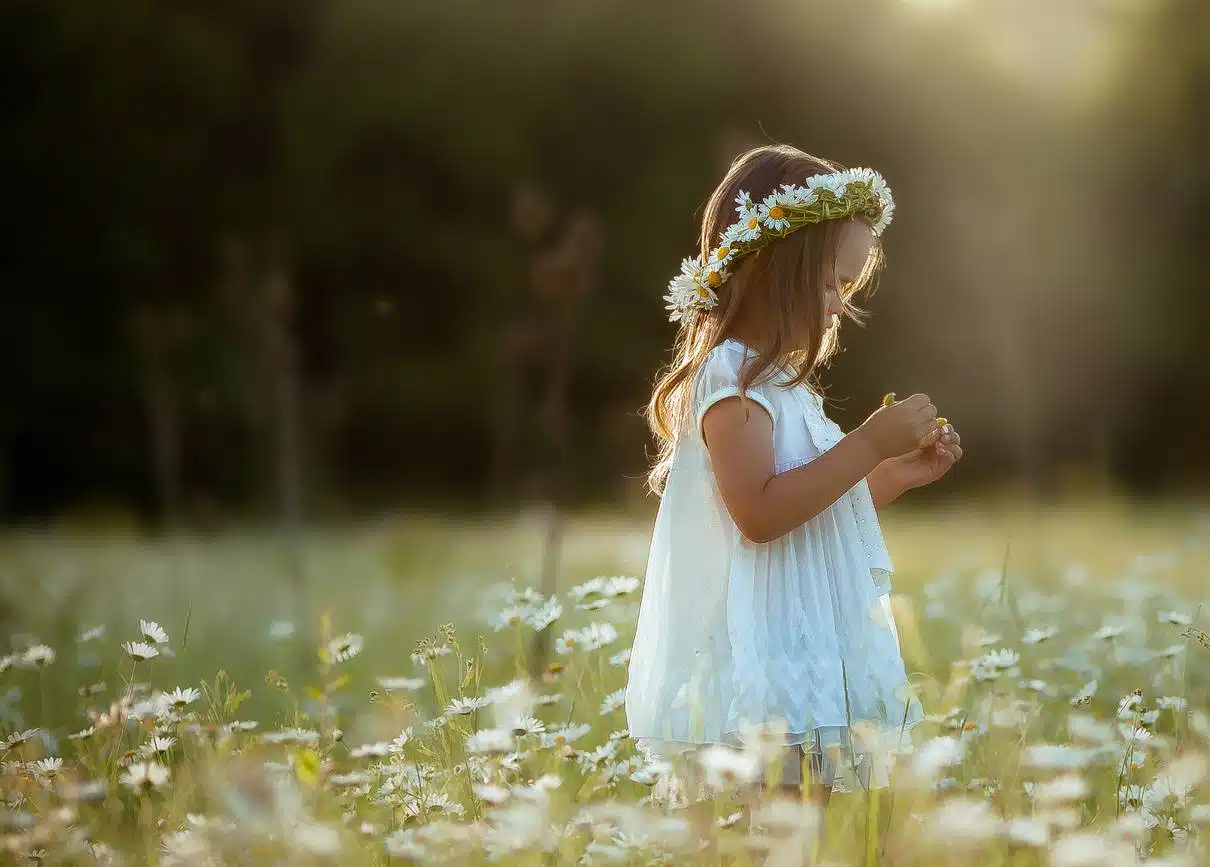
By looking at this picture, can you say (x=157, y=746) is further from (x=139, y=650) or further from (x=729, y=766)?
(x=729, y=766)

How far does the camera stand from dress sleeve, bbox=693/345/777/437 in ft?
7.27

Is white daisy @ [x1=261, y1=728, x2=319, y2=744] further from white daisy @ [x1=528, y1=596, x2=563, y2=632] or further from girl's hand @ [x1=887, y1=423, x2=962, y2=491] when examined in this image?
girl's hand @ [x1=887, y1=423, x2=962, y2=491]

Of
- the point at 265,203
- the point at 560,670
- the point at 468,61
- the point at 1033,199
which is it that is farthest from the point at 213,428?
the point at 560,670

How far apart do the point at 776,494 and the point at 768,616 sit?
8.8 inches

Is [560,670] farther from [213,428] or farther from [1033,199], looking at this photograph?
[1033,199]

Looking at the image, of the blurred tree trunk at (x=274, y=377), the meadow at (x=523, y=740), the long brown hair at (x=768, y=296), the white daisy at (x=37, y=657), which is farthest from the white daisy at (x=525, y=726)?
the blurred tree trunk at (x=274, y=377)

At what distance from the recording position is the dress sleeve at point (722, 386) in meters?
2.22

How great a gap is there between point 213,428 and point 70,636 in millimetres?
11398

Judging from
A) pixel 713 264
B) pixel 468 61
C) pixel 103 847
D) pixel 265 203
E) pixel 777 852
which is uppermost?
pixel 468 61

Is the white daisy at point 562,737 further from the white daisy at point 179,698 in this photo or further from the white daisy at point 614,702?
the white daisy at point 179,698

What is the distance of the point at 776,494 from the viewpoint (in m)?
2.15

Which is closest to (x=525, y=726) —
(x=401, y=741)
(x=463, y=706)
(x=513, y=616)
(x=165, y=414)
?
(x=463, y=706)

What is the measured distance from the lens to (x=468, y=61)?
17516mm

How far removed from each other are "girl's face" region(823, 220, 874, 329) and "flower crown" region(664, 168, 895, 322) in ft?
0.11
